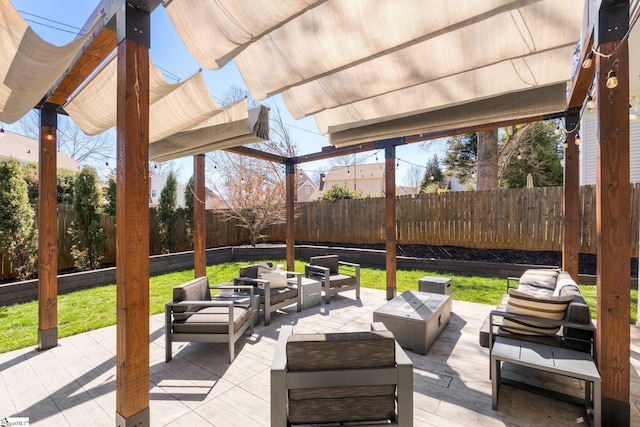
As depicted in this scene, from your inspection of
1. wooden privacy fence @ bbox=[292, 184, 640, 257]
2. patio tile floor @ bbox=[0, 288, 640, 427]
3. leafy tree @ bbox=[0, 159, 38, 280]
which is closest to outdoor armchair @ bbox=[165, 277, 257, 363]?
patio tile floor @ bbox=[0, 288, 640, 427]

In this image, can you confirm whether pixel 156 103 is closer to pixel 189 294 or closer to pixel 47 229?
pixel 47 229

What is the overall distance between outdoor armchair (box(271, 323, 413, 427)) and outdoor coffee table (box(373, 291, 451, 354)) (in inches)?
69.9

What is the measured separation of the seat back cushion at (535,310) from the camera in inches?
101

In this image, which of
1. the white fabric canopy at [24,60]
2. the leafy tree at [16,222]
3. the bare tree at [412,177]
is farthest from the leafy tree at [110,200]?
the bare tree at [412,177]

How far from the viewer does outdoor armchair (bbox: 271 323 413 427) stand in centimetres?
159

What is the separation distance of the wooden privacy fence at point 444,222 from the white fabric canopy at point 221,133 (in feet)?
16.4

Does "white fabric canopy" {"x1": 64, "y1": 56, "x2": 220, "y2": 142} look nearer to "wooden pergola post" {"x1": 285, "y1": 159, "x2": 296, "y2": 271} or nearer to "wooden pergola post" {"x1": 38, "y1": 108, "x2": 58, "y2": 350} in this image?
"wooden pergola post" {"x1": 38, "y1": 108, "x2": 58, "y2": 350}

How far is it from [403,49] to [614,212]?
80.9 inches

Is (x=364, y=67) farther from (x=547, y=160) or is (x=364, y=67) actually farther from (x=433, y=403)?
(x=547, y=160)

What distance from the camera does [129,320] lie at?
186cm

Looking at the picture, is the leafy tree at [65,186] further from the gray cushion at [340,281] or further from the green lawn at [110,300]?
the gray cushion at [340,281]

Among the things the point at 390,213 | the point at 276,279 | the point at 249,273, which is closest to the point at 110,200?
the point at 249,273

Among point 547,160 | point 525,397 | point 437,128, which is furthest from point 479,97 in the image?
point 547,160

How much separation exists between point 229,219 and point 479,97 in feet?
30.8
